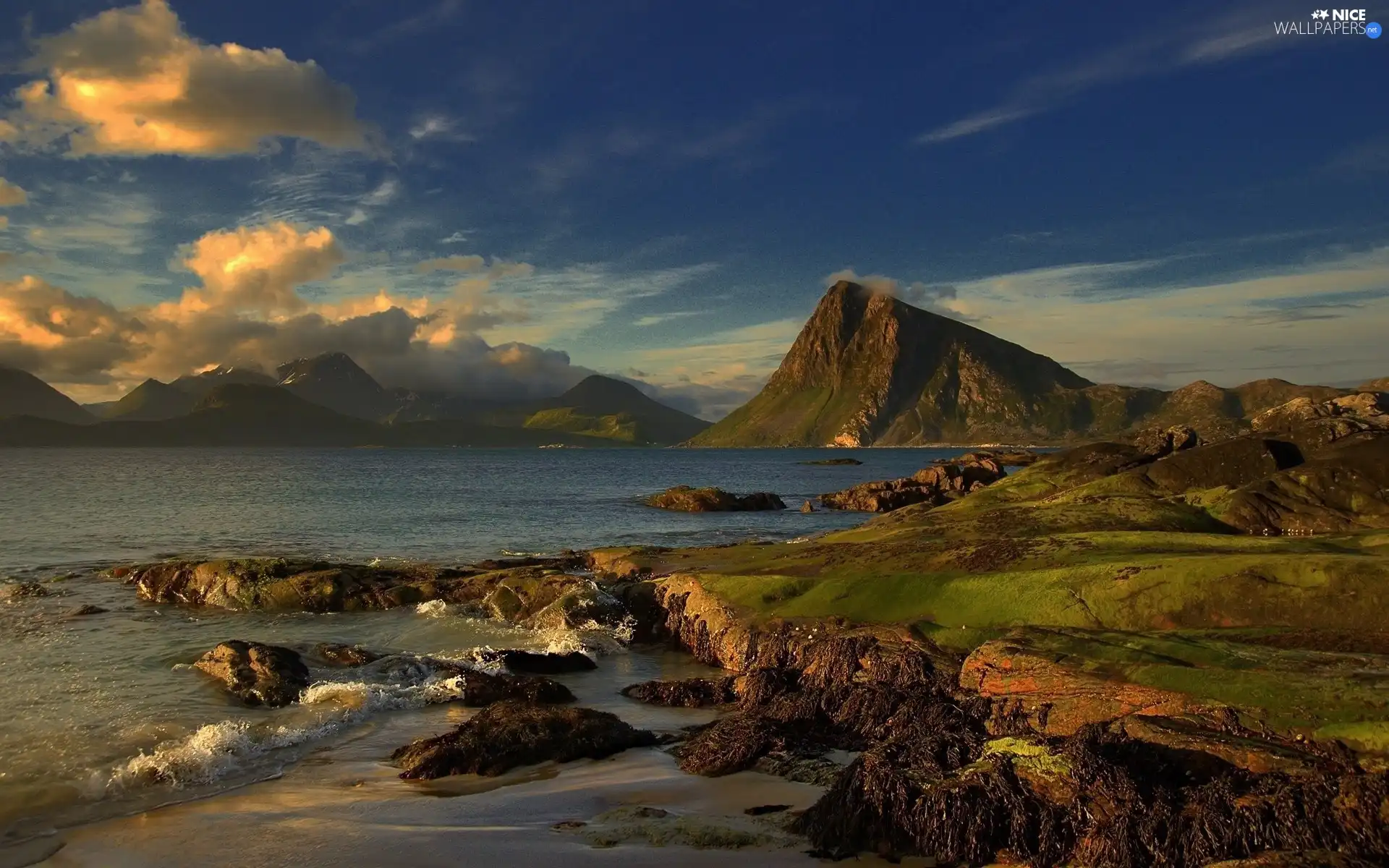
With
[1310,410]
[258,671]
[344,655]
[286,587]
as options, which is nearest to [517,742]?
[258,671]

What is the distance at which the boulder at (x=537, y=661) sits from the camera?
→ 21609 millimetres

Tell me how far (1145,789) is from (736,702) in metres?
9.70

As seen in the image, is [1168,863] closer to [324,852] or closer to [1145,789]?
[1145,789]

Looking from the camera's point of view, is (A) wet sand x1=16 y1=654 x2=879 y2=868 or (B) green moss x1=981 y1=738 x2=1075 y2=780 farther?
(A) wet sand x1=16 y1=654 x2=879 y2=868

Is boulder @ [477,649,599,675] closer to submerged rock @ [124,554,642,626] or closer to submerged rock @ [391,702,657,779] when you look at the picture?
submerged rock @ [391,702,657,779]

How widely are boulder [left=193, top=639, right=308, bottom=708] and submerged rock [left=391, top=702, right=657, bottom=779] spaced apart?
596cm

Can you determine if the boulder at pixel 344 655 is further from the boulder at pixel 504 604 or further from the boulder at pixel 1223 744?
the boulder at pixel 1223 744

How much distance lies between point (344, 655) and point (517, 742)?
10.5 metres

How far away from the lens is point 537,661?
71.8 ft

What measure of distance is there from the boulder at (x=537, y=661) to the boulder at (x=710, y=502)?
61.8 m

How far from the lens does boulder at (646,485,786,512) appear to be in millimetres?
85125

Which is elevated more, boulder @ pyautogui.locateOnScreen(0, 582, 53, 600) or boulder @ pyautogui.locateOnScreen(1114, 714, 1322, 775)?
boulder @ pyautogui.locateOnScreen(1114, 714, 1322, 775)

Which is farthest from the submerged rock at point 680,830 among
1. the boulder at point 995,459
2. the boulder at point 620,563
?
the boulder at point 995,459

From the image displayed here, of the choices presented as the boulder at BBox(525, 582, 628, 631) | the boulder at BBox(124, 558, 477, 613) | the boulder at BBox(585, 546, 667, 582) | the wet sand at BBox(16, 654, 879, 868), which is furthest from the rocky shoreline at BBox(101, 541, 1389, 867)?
the boulder at BBox(124, 558, 477, 613)
